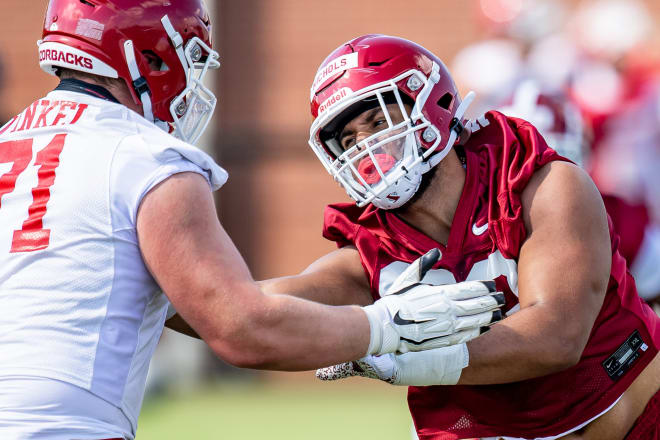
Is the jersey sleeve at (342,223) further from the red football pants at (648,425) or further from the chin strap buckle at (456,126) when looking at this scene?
the red football pants at (648,425)

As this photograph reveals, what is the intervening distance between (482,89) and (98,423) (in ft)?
15.8

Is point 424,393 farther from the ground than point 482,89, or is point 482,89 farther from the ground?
point 424,393

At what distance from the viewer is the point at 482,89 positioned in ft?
22.3

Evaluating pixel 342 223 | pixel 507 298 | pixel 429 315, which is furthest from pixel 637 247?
pixel 429 315

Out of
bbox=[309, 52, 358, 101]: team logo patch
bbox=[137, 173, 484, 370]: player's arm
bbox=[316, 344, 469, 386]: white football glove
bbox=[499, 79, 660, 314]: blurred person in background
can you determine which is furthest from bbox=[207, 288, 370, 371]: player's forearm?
bbox=[499, 79, 660, 314]: blurred person in background

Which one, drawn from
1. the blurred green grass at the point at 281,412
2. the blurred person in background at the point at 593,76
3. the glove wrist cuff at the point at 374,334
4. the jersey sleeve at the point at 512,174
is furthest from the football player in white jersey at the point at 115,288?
the blurred green grass at the point at 281,412

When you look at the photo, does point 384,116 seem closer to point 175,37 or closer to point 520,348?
point 175,37

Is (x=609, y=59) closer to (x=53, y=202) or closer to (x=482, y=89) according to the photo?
(x=482, y=89)

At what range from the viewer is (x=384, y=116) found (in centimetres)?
319

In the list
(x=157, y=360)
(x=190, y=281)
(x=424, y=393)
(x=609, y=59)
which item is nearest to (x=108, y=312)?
(x=190, y=281)

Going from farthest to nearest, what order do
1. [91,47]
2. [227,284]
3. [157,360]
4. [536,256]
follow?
[157,360]
[536,256]
[91,47]
[227,284]

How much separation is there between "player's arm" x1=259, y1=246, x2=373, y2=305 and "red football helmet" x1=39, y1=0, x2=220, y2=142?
64cm

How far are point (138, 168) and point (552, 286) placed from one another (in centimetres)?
121

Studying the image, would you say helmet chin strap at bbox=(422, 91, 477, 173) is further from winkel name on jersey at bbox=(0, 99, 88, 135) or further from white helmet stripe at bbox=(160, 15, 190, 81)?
winkel name on jersey at bbox=(0, 99, 88, 135)
